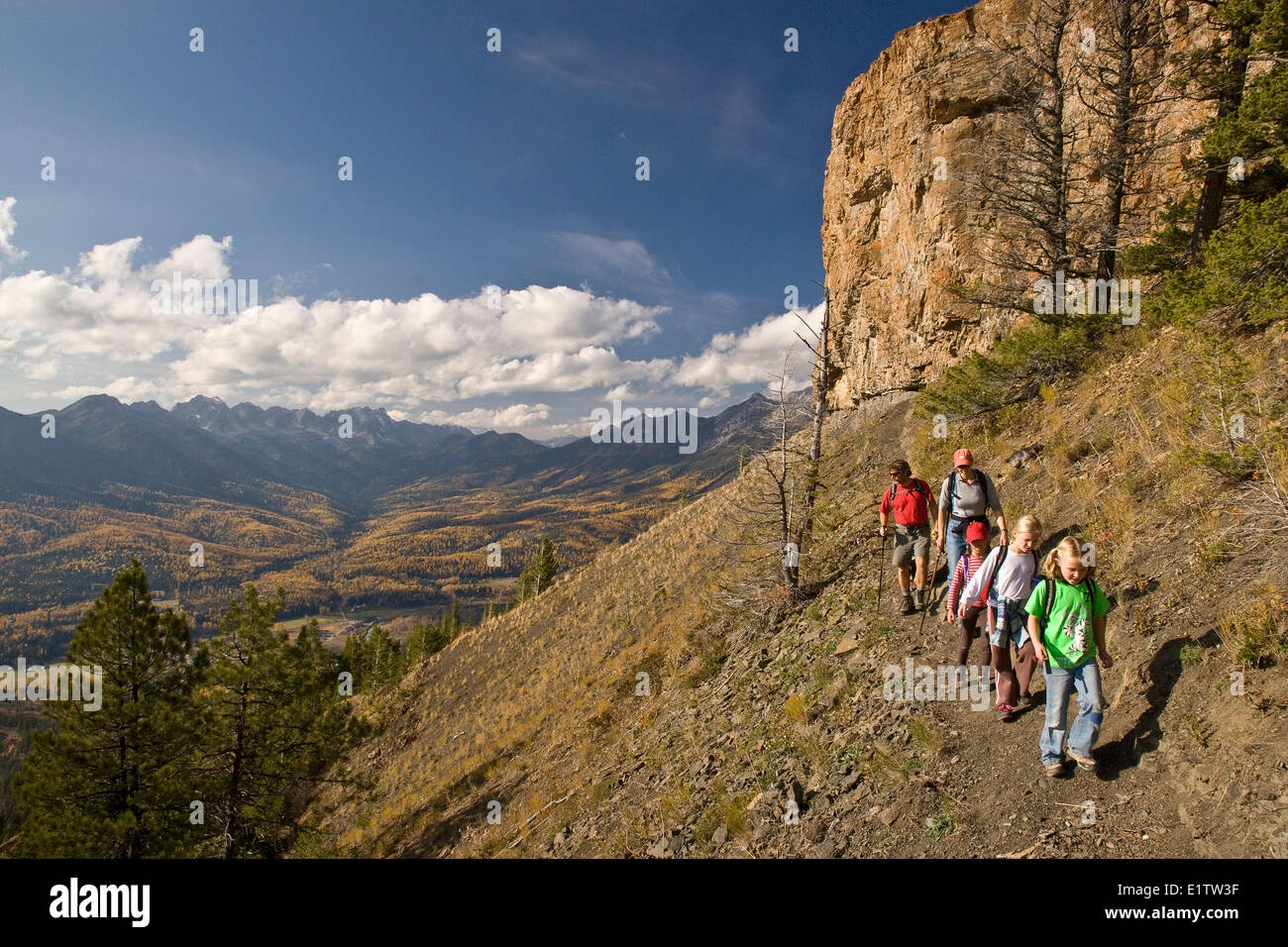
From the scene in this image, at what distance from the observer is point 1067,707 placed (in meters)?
4.27

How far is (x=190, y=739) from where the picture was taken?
43.4 feet

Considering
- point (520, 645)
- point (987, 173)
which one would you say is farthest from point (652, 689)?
point (520, 645)

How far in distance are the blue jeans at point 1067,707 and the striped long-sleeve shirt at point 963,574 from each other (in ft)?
5.17

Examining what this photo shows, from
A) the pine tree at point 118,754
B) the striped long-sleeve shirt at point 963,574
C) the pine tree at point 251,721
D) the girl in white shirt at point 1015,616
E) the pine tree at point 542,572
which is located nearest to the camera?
the girl in white shirt at point 1015,616

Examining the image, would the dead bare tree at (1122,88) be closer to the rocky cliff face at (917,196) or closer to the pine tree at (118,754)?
the rocky cliff face at (917,196)

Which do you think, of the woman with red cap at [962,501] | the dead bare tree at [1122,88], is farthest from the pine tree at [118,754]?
the dead bare tree at [1122,88]

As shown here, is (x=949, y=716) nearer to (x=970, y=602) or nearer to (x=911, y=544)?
(x=970, y=602)

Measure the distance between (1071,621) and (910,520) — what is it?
129 inches

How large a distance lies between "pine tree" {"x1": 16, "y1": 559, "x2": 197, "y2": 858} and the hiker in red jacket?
51.8ft

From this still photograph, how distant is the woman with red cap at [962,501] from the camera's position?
6.47 metres

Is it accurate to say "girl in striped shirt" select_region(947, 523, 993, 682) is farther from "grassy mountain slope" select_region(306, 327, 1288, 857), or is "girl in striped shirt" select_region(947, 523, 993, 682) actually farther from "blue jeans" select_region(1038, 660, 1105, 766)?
"blue jeans" select_region(1038, 660, 1105, 766)

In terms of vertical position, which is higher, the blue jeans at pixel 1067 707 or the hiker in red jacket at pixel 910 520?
the hiker in red jacket at pixel 910 520

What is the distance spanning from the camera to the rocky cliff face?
2111 cm
